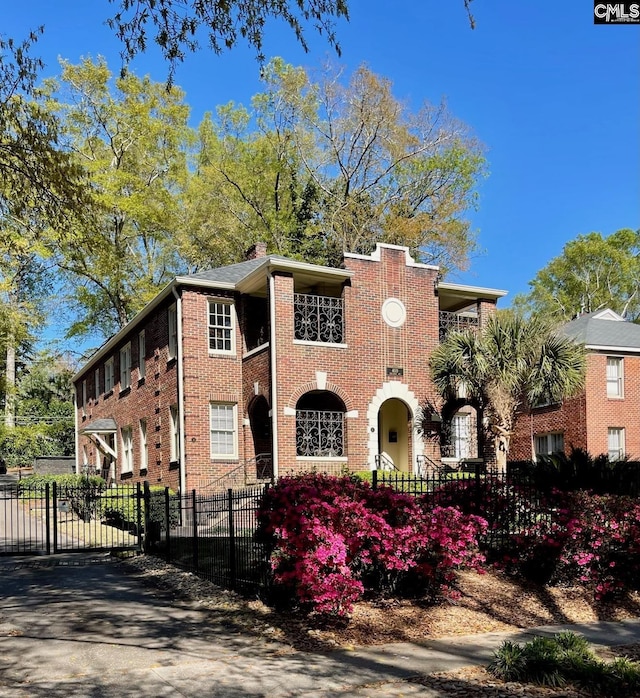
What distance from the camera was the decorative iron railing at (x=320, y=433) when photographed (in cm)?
2159

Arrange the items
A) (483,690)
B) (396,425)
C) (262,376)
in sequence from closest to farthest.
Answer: (483,690), (262,376), (396,425)

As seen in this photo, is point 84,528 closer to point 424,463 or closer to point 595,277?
point 424,463

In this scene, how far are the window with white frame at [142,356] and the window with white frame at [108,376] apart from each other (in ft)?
15.7

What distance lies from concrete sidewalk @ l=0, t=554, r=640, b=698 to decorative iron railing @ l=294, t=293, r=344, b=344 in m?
12.5

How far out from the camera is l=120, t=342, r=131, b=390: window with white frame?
29391 millimetres

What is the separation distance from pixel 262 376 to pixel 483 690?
16163 mm

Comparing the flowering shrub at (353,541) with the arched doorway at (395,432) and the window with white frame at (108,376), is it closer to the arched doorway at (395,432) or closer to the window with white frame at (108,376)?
the arched doorway at (395,432)

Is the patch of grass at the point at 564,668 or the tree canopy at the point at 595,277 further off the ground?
the tree canopy at the point at 595,277

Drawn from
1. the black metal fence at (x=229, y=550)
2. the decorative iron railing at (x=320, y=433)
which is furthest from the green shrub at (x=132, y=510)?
the decorative iron railing at (x=320, y=433)

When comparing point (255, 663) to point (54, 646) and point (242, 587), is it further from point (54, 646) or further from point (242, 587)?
point (242, 587)

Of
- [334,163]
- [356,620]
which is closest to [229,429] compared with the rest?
[356,620]

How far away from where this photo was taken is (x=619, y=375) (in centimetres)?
2964

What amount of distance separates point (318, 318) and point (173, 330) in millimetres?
4993

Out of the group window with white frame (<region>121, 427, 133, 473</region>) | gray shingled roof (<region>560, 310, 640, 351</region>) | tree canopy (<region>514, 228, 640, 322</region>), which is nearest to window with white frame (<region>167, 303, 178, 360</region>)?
window with white frame (<region>121, 427, 133, 473</region>)
